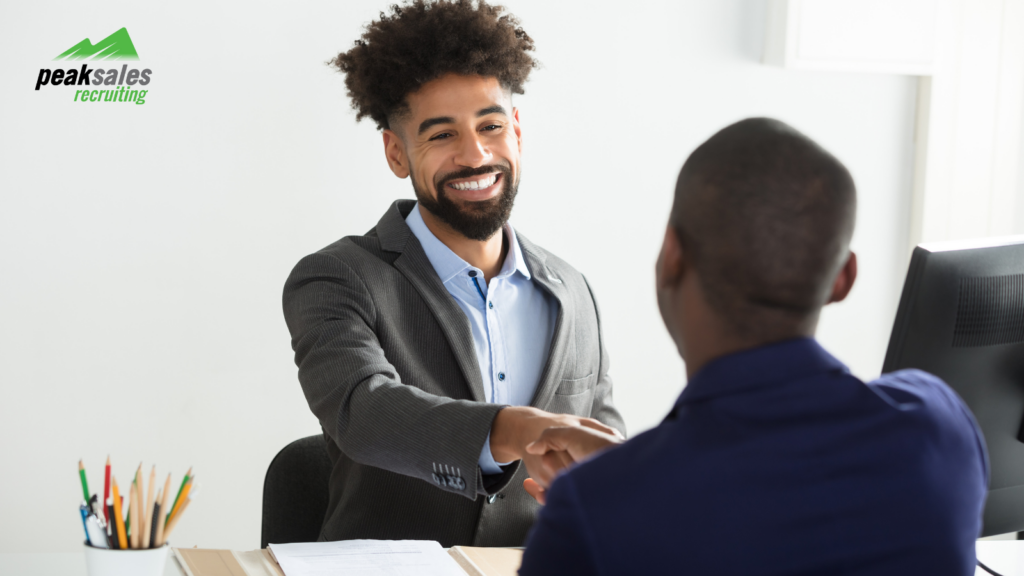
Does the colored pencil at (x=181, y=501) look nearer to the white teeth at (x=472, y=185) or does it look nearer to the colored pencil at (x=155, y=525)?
the colored pencil at (x=155, y=525)

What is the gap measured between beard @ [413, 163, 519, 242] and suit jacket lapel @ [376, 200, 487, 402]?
2.8 inches

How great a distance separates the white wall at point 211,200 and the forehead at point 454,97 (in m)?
0.83

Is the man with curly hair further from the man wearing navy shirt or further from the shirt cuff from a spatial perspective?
the man wearing navy shirt

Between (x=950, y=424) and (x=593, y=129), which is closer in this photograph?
(x=950, y=424)

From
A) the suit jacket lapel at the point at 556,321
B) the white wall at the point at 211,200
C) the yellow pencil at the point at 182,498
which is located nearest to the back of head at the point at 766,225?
the yellow pencil at the point at 182,498

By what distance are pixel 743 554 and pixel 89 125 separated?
85.1 inches

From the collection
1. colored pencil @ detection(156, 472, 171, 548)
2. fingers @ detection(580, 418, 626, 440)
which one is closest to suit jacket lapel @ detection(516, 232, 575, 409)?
fingers @ detection(580, 418, 626, 440)

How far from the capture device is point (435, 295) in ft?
5.35

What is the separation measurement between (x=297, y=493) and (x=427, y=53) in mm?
830

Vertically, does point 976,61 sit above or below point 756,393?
above

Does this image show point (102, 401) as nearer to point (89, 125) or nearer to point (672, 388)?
point (89, 125)

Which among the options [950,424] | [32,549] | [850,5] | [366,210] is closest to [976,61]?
[850,5]

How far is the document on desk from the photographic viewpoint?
45.6 inches

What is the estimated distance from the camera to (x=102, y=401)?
7.81 feet
